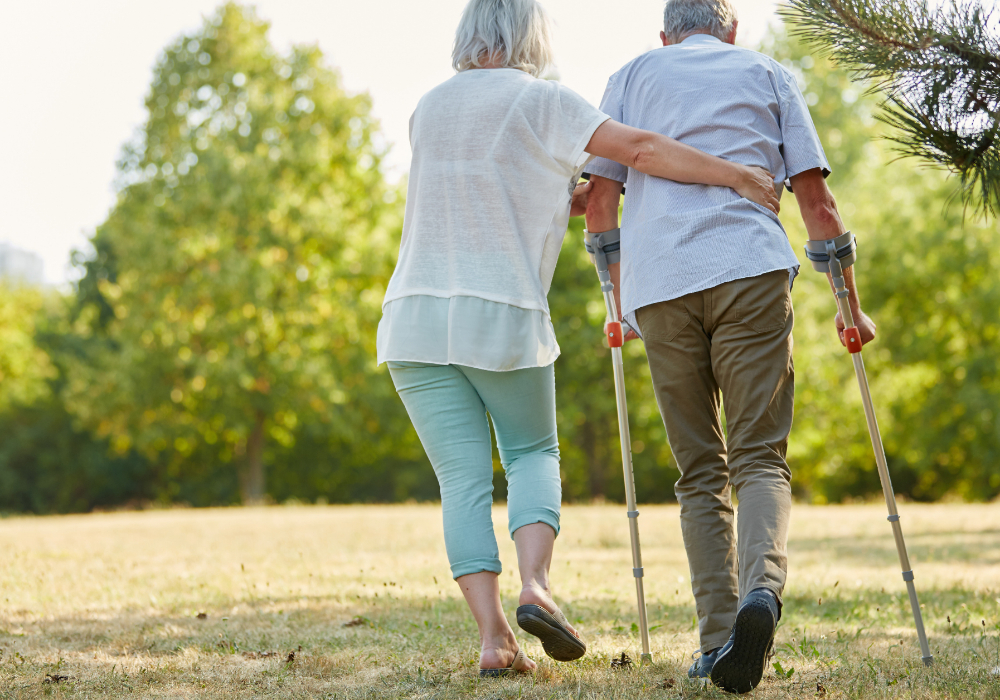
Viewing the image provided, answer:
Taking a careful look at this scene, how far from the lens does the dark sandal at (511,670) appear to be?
8.86 feet

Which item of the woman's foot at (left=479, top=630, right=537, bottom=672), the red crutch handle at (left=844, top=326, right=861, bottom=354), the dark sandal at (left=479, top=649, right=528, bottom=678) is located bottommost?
the dark sandal at (left=479, top=649, right=528, bottom=678)

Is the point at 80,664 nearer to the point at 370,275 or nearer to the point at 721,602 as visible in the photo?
the point at 721,602

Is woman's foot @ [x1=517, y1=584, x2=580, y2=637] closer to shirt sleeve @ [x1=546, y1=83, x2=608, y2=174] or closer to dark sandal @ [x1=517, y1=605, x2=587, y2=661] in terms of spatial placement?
dark sandal @ [x1=517, y1=605, x2=587, y2=661]

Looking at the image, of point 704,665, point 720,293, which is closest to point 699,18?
point 720,293

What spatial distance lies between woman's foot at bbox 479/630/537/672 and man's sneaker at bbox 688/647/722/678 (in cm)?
53

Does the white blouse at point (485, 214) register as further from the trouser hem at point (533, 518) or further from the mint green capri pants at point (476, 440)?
the trouser hem at point (533, 518)

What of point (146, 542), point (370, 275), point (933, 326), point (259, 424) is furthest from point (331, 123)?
point (933, 326)

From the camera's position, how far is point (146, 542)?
24.9 ft

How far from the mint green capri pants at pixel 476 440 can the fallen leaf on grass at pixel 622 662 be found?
0.51m

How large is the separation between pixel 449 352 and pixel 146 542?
5.92 m

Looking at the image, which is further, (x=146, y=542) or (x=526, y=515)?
(x=146, y=542)

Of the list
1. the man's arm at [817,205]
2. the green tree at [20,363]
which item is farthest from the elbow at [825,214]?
the green tree at [20,363]

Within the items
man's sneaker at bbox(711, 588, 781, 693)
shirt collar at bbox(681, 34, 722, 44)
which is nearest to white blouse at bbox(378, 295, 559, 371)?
man's sneaker at bbox(711, 588, 781, 693)

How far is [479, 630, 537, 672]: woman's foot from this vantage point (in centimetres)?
270
